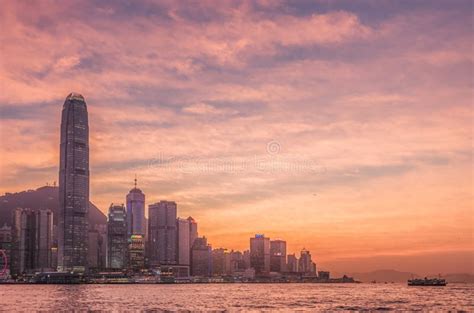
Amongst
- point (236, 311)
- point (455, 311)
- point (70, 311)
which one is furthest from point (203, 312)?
point (455, 311)

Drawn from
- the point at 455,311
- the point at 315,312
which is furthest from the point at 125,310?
the point at 455,311

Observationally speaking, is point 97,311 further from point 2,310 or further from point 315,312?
point 315,312

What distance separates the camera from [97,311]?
147 metres

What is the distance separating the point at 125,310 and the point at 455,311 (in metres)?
80.3

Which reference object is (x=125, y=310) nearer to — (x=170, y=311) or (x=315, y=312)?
(x=170, y=311)

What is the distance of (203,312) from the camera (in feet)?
468

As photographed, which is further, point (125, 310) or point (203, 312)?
point (125, 310)

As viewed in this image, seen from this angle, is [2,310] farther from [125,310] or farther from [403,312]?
[403,312]

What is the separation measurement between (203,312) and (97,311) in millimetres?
25797

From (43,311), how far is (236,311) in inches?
1818

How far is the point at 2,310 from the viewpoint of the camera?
500 feet

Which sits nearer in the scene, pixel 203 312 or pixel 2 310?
pixel 203 312

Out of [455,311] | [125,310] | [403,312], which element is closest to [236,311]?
[125,310]

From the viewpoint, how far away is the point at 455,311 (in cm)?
14950
